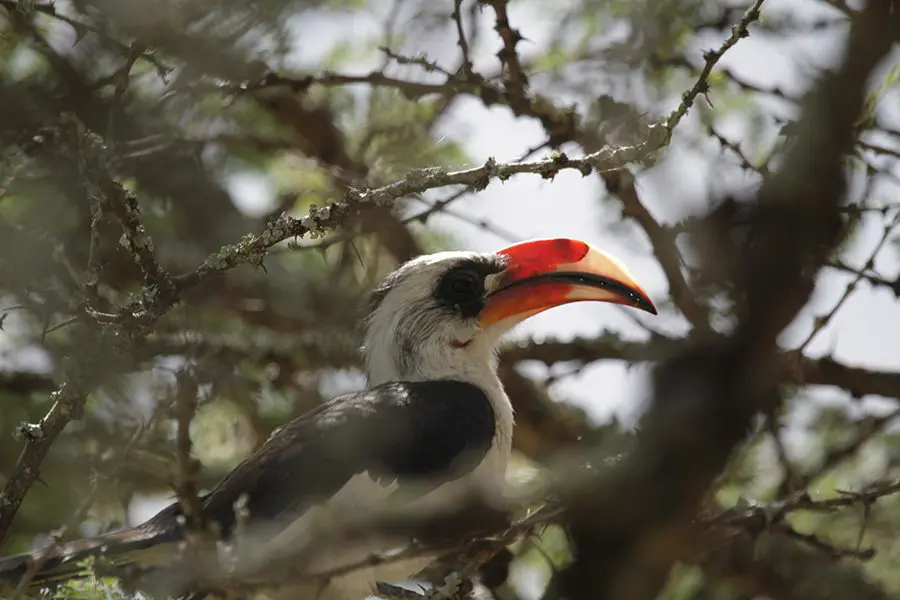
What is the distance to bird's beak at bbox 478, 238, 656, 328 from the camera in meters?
4.07

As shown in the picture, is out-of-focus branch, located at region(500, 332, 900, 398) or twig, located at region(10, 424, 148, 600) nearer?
twig, located at region(10, 424, 148, 600)

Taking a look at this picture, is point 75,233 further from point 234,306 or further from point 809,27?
point 809,27

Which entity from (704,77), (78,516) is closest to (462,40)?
(704,77)

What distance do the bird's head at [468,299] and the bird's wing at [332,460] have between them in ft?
1.67

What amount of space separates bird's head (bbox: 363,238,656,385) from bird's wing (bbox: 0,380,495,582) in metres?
0.51

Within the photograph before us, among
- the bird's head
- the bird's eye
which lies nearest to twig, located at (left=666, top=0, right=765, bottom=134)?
the bird's head

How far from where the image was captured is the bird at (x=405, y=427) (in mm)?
3309

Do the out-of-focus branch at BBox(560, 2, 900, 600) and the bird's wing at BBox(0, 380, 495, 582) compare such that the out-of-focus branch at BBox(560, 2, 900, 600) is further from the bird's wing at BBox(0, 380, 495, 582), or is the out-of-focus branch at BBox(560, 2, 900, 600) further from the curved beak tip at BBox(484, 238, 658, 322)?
the curved beak tip at BBox(484, 238, 658, 322)

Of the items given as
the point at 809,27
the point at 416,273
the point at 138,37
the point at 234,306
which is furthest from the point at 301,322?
the point at 809,27

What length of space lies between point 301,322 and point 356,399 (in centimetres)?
131

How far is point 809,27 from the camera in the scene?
4.11 m

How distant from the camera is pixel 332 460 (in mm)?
3461

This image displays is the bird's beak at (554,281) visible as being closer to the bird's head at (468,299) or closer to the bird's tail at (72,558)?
the bird's head at (468,299)

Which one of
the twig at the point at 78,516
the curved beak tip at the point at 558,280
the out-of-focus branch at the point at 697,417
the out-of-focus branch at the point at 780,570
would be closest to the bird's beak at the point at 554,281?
the curved beak tip at the point at 558,280
